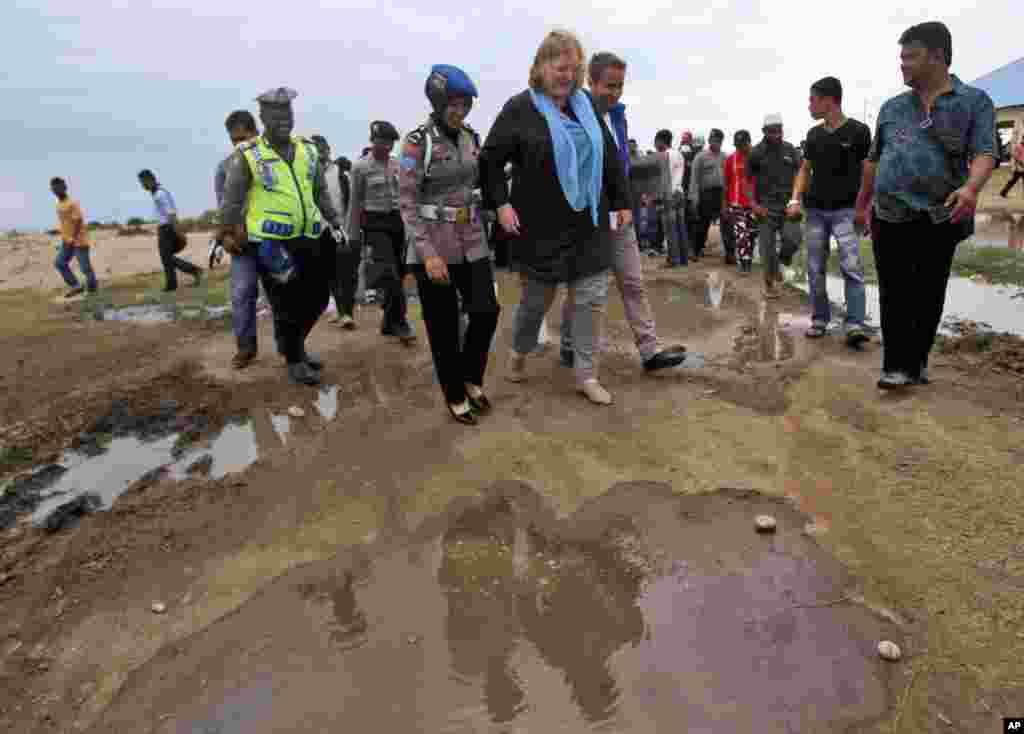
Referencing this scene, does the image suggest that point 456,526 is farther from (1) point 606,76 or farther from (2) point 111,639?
(1) point 606,76

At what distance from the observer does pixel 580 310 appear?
13.4 ft

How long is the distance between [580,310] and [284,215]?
212cm

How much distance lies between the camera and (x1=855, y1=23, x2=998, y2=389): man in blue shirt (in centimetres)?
354

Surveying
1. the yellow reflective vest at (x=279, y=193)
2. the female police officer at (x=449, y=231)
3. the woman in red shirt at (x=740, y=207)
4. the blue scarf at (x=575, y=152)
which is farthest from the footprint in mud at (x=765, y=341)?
the yellow reflective vest at (x=279, y=193)

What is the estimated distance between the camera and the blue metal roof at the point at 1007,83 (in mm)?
29328

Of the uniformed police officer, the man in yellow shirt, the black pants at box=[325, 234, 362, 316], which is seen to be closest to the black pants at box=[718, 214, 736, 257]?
the black pants at box=[325, 234, 362, 316]

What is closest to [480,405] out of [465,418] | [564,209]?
[465,418]

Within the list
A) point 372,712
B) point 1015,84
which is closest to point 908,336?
point 372,712

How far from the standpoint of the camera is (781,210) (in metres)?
7.11

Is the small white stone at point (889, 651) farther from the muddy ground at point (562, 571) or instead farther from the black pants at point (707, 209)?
the black pants at point (707, 209)

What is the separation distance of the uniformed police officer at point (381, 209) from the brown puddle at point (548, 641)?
3.50 meters

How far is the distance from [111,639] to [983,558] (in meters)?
3.09

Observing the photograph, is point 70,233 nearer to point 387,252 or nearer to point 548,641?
point 387,252

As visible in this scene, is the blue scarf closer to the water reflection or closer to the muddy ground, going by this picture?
the muddy ground
